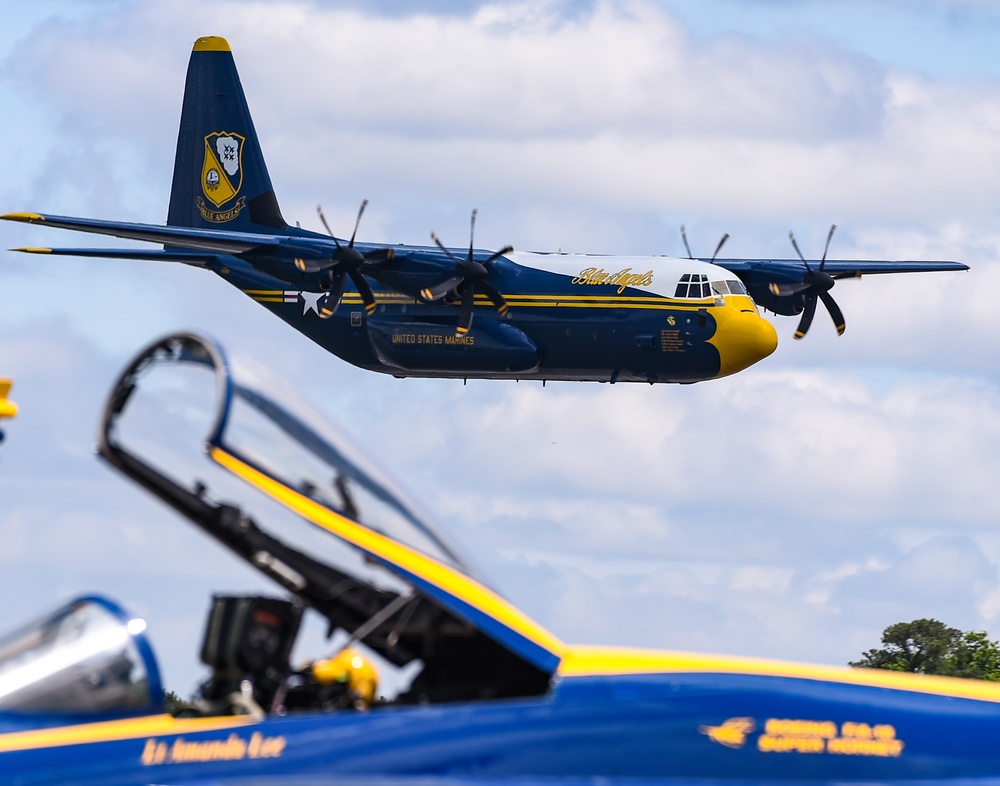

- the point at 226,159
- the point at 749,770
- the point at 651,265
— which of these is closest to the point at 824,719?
the point at 749,770

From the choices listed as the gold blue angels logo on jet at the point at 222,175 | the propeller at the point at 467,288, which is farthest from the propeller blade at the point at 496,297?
the gold blue angels logo on jet at the point at 222,175

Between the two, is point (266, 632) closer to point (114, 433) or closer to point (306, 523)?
point (306, 523)

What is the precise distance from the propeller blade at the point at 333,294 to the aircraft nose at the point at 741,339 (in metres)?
12.8

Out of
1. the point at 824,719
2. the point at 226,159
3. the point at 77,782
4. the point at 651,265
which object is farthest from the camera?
the point at 226,159

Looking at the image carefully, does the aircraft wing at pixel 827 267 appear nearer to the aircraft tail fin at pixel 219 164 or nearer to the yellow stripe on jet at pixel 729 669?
the aircraft tail fin at pixel 219 164

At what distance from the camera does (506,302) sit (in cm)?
6184

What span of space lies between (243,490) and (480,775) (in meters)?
1.61

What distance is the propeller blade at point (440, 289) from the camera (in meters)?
61.7

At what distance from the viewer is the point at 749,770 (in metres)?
7.68

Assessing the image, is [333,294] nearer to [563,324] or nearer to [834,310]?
[563,324]

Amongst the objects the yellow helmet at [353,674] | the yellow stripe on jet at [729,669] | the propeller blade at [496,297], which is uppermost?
the propeller blade at [496,297]

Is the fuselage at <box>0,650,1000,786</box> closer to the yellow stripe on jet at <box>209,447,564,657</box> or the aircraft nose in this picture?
the yellow stripe on jet at <box>209,447,564,657</box>

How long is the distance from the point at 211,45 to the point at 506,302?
967 inches

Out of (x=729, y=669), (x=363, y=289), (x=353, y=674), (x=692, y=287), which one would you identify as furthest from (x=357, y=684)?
(x=363, y=289)
